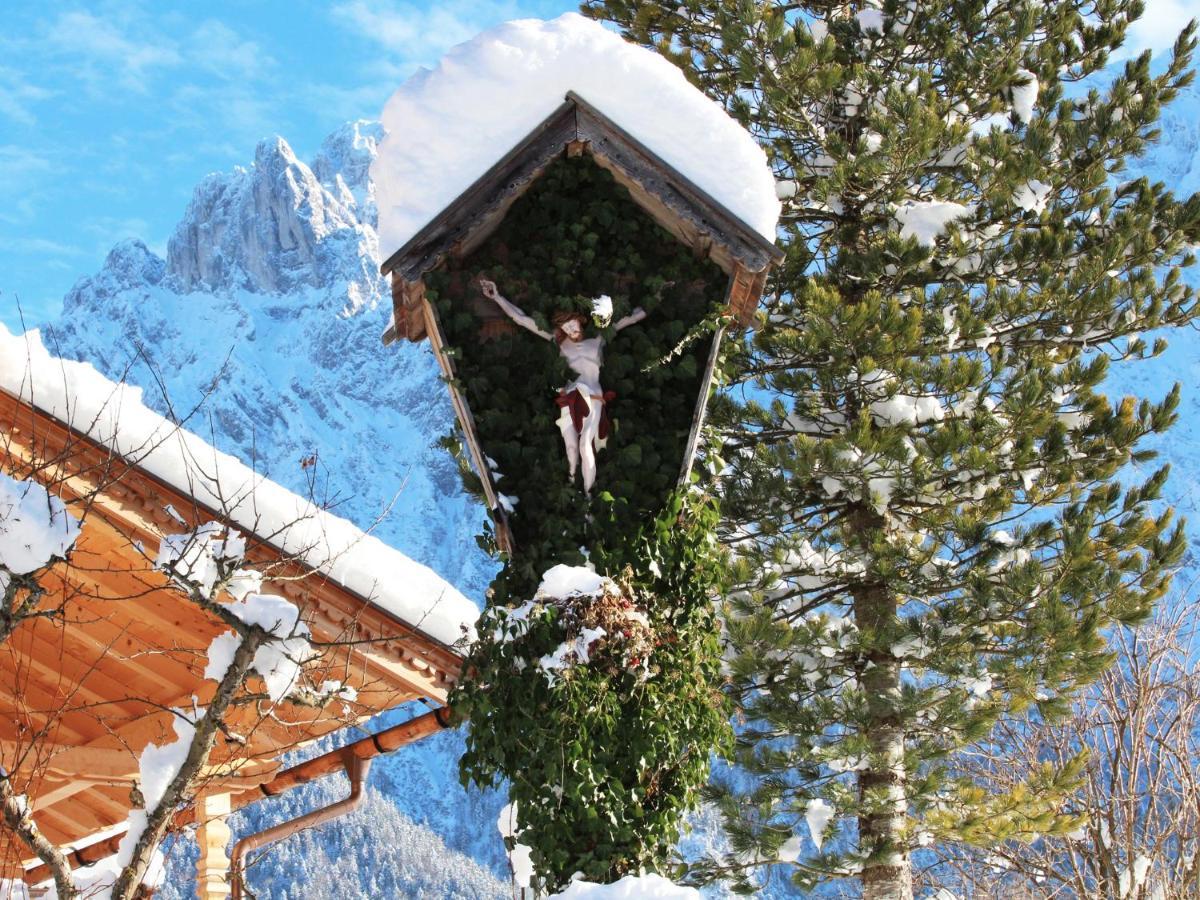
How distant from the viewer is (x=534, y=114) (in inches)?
262

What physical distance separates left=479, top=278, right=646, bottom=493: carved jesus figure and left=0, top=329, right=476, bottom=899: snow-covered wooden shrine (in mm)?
1255

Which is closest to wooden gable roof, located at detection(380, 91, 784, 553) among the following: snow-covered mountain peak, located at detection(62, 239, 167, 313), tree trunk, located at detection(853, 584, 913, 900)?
tree trunk, located at detection(853, 584, 913, 900)

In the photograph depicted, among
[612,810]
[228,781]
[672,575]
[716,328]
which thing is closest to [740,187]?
[716,328]

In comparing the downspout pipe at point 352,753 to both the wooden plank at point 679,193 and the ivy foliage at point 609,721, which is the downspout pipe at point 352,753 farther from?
the wooden plank at point 679,193

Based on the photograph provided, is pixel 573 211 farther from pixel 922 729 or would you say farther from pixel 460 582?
pixel 460 582

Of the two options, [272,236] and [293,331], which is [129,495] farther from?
[272,236]

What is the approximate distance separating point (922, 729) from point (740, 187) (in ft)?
15.9

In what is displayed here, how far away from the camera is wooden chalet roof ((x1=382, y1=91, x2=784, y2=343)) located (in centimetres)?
653

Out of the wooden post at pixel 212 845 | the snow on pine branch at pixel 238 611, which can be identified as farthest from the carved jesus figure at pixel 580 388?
the wooden post at pixel 212 845

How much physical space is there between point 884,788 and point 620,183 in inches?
193

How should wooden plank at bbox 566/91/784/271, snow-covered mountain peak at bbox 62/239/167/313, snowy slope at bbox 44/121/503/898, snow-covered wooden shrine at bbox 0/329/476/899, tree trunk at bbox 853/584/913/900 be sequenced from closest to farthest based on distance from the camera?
snow-covered wooden shrine at bbox 0/329/476/899 < wooden plank at bbox 566/91/784/271 < tree trunk at bbox 853/584/913/900 < snowy slope at bbox 44/121/503/898 < snow-covered mountain peak at bbox 62/239/167/313

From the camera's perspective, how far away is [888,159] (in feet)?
33.0

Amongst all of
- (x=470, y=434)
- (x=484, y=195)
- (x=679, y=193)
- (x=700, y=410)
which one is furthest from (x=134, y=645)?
(x=679, y=193)

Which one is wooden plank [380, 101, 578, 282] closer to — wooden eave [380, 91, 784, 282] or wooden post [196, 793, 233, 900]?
wooden eave [380, 91, 784, 282]
